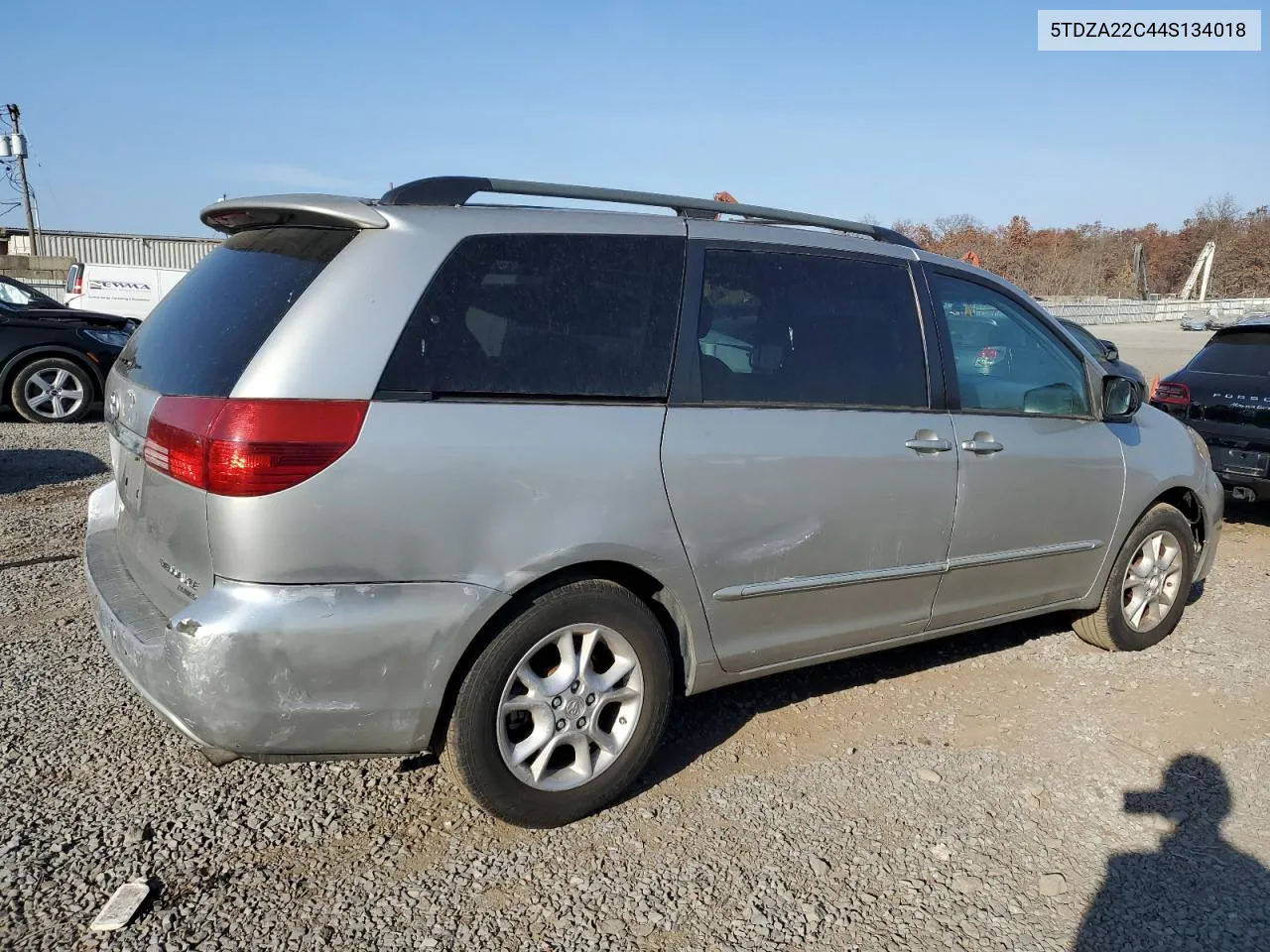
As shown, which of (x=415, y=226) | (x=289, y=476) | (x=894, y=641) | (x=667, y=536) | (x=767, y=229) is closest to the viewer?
(x=289, y=476)

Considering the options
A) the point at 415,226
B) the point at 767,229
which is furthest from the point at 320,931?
the point at 767,229

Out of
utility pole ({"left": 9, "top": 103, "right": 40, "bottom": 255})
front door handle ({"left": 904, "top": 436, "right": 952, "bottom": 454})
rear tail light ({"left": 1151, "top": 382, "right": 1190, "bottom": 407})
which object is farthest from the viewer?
utility pole ({"left": 9, "top": 103, "right": 40, "bottom": 255})

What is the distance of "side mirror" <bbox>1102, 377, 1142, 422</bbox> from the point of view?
4.35 metres

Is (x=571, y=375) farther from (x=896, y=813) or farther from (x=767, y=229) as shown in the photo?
(x=896, y=813)

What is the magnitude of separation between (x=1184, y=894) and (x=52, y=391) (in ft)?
34.2

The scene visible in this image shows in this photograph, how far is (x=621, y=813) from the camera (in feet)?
10.2

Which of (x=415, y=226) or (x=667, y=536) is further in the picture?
(x=667, y=536)

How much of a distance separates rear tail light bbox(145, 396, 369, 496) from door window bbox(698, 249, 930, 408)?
1188mm

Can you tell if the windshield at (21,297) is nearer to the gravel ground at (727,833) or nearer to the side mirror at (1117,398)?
the gravel ground at (727,833)

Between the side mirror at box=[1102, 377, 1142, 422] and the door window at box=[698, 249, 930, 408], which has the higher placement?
the door window at box=[698, 249, 930, 408]

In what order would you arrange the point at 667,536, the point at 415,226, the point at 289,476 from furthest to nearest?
1. the point at 667,536
2. the point at 415,226
3. the point at 289,476

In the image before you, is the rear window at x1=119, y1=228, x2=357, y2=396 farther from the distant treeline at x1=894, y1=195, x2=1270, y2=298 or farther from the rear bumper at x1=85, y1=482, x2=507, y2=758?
the distant treeline at x1=894, y1=195, x2=1270, y2=298

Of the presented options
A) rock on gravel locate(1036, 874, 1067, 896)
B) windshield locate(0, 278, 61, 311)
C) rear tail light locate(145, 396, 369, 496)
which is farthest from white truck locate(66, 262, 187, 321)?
rock on gravel locate(1036, 874, 1067, 896)

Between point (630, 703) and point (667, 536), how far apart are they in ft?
1.75
